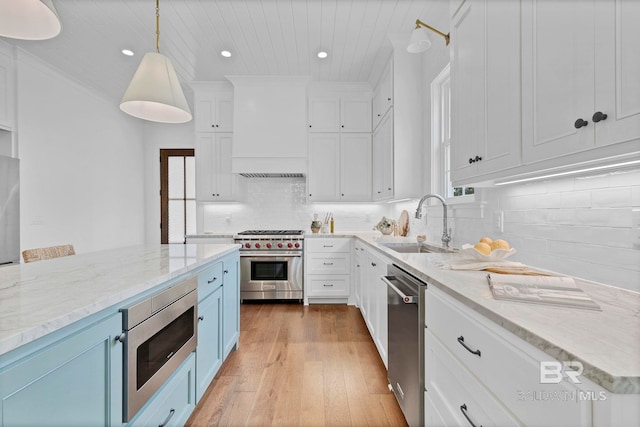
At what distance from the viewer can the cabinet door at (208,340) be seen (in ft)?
5.51

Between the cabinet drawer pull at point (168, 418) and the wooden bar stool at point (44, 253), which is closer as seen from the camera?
the cabinet drawer pull at point (168, 418)

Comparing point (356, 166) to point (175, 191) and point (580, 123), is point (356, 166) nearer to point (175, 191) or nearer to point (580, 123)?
point (580, 123)

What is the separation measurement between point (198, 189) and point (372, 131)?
102 inches

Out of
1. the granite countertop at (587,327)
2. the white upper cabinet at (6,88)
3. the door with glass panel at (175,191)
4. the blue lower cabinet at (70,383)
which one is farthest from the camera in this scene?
the door with glass panel at (175,191)

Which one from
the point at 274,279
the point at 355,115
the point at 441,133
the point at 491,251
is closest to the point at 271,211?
the point at 274,279

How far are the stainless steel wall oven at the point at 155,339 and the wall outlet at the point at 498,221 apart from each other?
70.7 inches

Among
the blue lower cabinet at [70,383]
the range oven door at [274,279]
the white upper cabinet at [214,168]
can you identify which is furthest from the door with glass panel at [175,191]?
the blue lower cabinet at [70,383]

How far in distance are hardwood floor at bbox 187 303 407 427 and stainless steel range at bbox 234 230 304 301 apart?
723mm

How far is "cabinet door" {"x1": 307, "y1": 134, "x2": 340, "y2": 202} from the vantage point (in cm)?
412

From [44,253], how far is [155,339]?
5.20 feet

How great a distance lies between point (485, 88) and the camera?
1470 millimetres

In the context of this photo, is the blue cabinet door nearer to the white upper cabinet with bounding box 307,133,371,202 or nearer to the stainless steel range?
the stainless steel range

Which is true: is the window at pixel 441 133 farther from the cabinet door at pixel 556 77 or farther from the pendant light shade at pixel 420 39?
the cabinet door at pixel 556 77

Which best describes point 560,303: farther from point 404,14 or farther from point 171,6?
point 171,6
